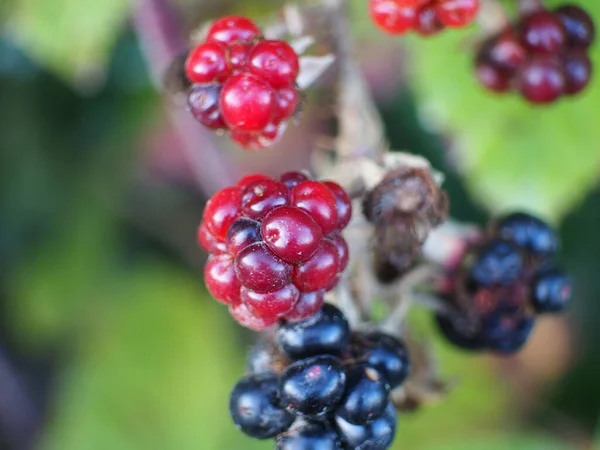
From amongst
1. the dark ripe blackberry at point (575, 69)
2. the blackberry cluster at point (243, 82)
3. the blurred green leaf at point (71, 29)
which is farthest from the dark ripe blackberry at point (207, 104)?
the blurred green leaf at point (71, 29)

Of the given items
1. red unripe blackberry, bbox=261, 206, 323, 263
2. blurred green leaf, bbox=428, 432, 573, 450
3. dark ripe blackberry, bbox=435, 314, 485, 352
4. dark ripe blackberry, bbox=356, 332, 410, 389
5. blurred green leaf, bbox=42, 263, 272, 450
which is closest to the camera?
red unripe blackberry, bbox=261, 206, 323, 263

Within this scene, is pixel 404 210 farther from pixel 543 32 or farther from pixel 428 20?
pixel 543 32

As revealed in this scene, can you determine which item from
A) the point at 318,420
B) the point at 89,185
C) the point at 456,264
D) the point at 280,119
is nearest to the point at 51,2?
the point at 89,185

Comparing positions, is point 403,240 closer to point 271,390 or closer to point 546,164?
point 271,390

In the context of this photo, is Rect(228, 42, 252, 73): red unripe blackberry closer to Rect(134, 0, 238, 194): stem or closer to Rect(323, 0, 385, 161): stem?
Rect(323, 0, 385, 161): stem

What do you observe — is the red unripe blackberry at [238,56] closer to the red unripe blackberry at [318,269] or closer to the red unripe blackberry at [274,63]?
the red unripe blackberry at [274,63]

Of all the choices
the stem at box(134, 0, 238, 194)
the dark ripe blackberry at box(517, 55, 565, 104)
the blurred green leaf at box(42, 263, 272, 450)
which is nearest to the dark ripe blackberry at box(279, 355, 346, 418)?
the dark ripe blackberry at box(517, 55, 565, 104)

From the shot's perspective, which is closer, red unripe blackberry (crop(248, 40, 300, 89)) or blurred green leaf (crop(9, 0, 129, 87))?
red unripe blackberry (crop(248, 40, 300, 89))
